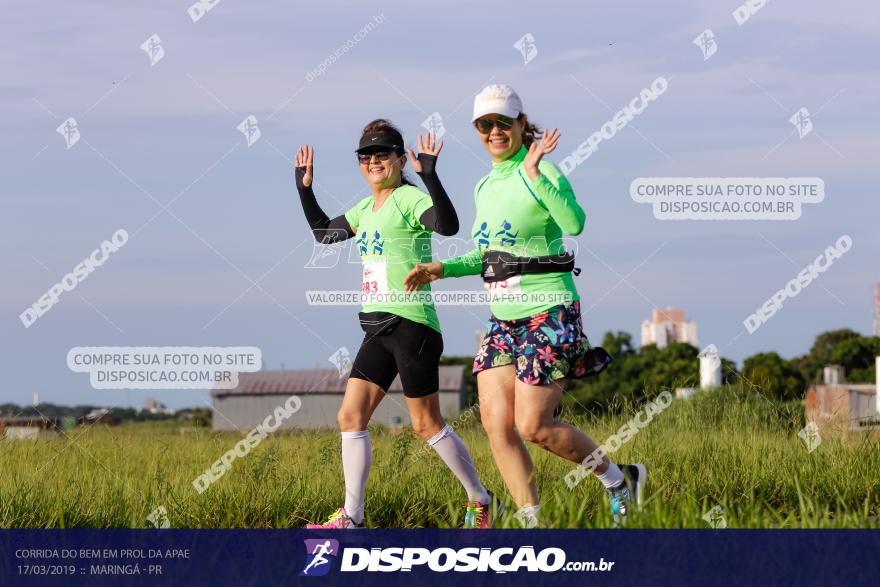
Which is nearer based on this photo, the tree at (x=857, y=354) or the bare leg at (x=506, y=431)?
the bare leg at (x=506, y=431)

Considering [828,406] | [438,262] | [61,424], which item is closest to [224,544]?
[438,262]

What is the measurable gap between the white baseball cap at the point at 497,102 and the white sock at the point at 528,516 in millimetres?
2027

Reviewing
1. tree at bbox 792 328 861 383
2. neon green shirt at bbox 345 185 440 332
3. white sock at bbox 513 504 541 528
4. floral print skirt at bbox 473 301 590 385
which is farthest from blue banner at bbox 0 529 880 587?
tree at bbox 792 328 861 383

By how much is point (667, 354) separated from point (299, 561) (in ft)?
203

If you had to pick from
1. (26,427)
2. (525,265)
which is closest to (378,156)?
(525,265)

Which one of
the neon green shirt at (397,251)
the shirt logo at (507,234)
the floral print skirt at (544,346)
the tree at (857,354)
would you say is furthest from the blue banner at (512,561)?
the tree at (857,354)

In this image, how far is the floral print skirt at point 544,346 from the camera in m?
5.93

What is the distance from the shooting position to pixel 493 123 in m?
6.14

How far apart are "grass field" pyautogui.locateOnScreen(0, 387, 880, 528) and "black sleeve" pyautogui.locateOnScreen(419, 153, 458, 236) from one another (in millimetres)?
1567

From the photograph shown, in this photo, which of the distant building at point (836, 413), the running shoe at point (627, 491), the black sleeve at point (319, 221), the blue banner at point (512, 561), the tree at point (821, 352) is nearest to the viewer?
the blue banner at point (512, 561)

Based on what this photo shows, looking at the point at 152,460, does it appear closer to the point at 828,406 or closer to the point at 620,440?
the point at 620,440

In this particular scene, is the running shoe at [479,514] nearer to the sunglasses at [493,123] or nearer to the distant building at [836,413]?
the sunglasses at [493,123]

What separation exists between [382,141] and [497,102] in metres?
0.89

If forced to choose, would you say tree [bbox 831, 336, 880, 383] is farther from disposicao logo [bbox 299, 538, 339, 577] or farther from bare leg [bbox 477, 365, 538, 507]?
disposicao logo [bbox 299, 538, 339, 577]
